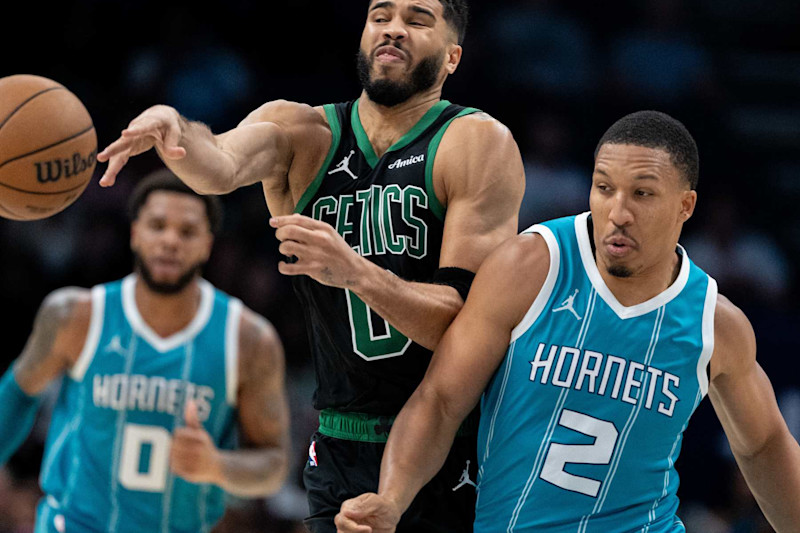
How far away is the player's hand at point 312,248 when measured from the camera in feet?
10.7

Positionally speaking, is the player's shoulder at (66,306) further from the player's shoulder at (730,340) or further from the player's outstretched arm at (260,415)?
the player's shoulder at (730,340)

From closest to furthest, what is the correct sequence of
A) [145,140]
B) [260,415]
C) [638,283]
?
[145,140], [638,283], [260,415]

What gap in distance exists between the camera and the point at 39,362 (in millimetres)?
5770

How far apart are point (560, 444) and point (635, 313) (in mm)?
495

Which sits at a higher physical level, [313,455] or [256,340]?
[256,340]

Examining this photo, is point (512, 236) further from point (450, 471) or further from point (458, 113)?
point (450, 471)

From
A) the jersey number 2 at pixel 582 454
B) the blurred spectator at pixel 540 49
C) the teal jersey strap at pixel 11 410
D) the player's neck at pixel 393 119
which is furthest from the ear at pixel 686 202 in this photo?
the blurred spectator at pixel 540 49

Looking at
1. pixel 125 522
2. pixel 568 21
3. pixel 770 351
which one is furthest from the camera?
pixel 568 21

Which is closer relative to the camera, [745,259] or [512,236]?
[512,236]

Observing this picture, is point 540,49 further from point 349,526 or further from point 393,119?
point 349,526

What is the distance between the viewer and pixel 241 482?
18.7 feet

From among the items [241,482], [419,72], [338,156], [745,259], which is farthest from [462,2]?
[745,259]

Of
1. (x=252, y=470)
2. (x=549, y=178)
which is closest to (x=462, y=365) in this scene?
(x=252, y=470)

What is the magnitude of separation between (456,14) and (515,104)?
537 cm
